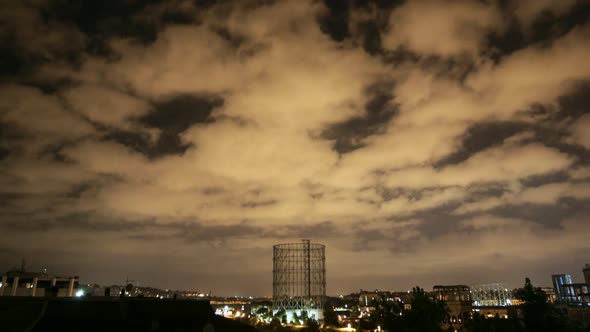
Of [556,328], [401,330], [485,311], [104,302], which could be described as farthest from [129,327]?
[485,311]

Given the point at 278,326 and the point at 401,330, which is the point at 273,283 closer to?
the point at 278,326

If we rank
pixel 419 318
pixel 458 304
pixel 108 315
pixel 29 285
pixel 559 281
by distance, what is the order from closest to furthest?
pixel 108 315 → pixel 419 318 → pixel 29 285 → pixel 458 304 → pixel 559 281

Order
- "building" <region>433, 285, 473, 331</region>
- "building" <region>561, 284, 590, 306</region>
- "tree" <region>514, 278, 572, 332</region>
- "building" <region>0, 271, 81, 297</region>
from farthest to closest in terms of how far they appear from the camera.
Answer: "building" <region>561, 284, 590, 306</region>
"building" <region>433, 285, 473, 331</region>
"building" <region>0, 271, 81, 297</region>
"tree" <region>514, 278, 572, 332</region>

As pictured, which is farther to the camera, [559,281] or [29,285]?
[559,281]

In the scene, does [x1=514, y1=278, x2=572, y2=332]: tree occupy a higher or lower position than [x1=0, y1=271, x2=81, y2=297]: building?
lower

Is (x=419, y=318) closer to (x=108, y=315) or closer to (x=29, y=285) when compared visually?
(x=108, y=315)

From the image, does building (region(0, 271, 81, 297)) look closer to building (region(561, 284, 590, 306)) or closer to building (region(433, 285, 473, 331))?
building (region(433, 285, 473, 331))

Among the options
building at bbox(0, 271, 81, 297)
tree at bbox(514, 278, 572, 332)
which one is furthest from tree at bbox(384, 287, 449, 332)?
building at bbox(0, 271, 81, 297)

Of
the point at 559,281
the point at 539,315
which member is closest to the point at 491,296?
the point at 559,281

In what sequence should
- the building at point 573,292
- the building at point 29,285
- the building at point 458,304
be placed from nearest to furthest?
the building at point 29,285 < the building at point 458,304 < the building at point 573,292

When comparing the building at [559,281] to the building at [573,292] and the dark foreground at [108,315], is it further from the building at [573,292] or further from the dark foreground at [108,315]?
the dark foreground at [108,315]

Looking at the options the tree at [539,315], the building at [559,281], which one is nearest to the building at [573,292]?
the building at [559,281]

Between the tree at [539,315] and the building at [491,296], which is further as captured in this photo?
the building at [491,296]

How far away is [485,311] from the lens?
97438mm
